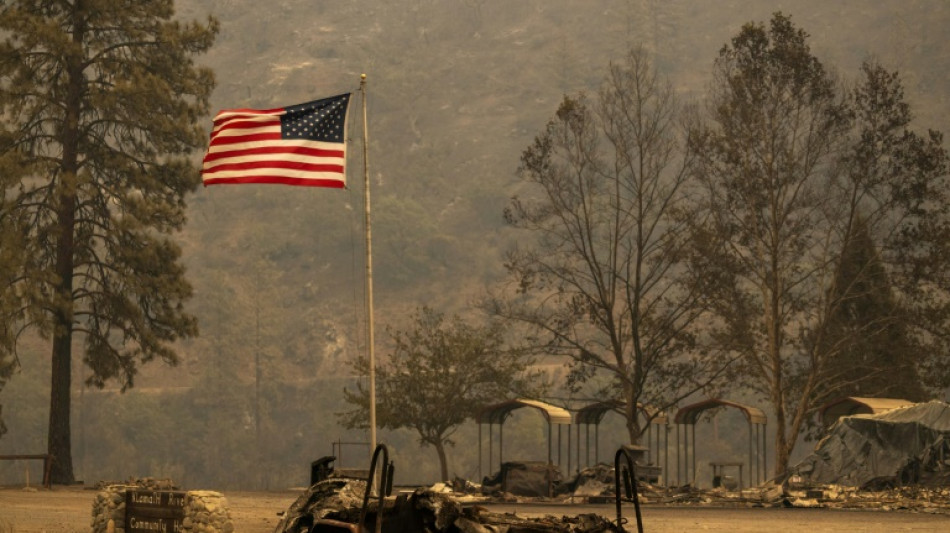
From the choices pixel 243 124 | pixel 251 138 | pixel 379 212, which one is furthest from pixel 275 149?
pixel 379 212

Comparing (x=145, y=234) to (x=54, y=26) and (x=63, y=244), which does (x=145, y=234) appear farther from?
(x=54, y=26)

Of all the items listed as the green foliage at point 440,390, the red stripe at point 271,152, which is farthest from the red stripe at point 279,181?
the green foliage at point 440,390

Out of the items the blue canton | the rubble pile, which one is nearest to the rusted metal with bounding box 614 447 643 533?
the rubble pile

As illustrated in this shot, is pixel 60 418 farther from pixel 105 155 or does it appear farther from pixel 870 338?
pixel 870 338

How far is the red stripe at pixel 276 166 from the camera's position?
984 inches

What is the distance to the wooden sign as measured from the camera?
66.9 ft

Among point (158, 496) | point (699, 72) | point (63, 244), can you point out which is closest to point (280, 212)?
point (699, 72)

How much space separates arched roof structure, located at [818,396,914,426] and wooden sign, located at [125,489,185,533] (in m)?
27.7

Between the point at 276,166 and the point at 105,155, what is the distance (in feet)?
90.4

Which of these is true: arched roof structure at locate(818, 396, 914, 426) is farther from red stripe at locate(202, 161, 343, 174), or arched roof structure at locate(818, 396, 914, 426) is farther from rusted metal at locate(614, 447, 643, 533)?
rusted metal at locate(614, 447, 643, 533)

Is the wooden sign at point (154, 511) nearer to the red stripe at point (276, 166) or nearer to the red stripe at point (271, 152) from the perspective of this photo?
the red stripe at point (276, 166)

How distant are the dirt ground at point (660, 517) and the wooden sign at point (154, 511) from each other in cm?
188

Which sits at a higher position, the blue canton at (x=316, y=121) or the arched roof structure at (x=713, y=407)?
the blue canton at (x=316, y=121)

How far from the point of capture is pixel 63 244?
1981 inches
